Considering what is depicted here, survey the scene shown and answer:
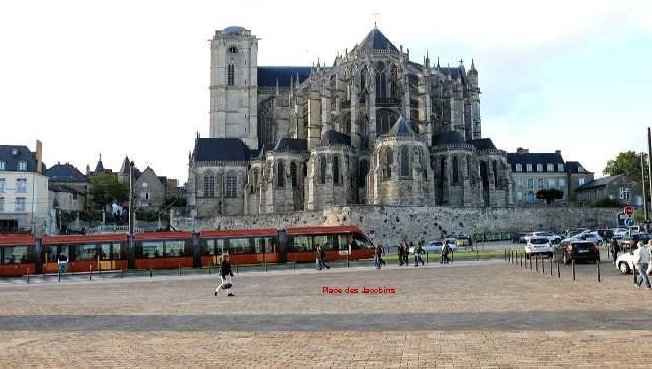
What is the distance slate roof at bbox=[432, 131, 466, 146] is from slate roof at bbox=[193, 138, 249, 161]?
2453cm

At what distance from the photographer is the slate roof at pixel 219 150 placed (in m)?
76.6

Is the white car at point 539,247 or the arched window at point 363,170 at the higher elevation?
the arched window at point 363,170

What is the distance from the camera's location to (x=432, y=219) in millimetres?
57125

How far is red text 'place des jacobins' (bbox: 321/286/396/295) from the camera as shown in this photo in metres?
19.7

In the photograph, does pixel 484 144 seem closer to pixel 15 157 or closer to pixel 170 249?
pixel 170 249

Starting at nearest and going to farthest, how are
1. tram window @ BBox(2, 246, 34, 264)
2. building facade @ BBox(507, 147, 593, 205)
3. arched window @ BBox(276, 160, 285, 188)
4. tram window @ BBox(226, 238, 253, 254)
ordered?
Result: tram window @ BBox(2, 246, 34, 264) < tram window @ BBox(226, 238, 253, 254) < arched window @ BBox(276, 160, 285, 188) < building facade @ BBox(507, 147, 593, 205)

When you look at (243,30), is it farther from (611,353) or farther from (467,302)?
(611,353)

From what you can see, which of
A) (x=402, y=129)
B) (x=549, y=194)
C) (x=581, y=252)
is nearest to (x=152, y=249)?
(x=581, y=252)

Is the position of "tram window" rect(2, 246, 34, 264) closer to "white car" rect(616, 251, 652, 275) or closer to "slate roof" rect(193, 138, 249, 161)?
"white car" rect(616, 251, 652, 275)

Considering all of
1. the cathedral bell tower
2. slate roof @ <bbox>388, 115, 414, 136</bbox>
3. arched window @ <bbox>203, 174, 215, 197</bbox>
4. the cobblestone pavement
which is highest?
the cathedral bell tower

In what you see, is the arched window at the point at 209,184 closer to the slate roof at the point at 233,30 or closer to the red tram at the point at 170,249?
the slate roof at the point at 233,30

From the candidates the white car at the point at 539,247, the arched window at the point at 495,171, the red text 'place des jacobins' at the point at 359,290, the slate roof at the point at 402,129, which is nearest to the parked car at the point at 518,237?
the arched window at the point at 495,171

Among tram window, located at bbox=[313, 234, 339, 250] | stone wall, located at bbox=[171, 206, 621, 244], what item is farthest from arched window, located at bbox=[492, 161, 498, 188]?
tram window, located at bbox=[313, 234, 339, 250]

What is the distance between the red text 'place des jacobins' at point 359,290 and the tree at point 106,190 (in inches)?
2836
